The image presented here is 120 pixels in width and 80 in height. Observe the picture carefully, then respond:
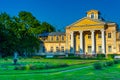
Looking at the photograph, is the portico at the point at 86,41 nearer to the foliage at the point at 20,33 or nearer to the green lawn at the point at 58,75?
the foliage at the point at 20,33

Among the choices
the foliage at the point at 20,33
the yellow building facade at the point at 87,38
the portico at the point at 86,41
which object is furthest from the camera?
the portico at the point at 86,41

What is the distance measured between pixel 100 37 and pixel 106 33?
7.67 feet

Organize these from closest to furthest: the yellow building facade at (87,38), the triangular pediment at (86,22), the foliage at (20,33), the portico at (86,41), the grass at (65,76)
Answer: the grass at (65,76) < the foliage at (20,33) < the yellow building facade at (87,38) < the triangular pediment at (86,22) < the portico at (86,41)

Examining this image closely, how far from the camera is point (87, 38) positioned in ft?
212

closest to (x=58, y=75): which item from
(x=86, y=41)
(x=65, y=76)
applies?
(x=65, y=76)

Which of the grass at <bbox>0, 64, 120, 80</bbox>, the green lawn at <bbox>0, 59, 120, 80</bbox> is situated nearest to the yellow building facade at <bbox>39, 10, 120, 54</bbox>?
the green lawn at <bbox>0, 59, 120, 80</bbox>

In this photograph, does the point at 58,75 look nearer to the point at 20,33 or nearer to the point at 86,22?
the point at 20,33

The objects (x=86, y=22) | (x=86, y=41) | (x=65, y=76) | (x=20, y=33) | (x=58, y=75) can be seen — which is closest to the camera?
(x=65, y=76)

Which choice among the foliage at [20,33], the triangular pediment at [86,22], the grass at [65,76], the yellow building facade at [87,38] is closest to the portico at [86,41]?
the yellow building facade at [87,38]

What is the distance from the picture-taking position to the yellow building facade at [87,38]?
A: 6032 centimetres

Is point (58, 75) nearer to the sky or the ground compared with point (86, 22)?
nearer to the ground

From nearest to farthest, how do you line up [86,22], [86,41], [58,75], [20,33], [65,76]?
1. [65,76]
2. [58,75]
3. [20,33]
4. [86,22]
5. [86,41]

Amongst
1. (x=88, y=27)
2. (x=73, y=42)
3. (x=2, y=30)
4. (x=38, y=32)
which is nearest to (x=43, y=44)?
(x=38, y=32)

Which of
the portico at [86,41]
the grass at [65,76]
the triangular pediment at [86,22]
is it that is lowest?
the grass at [65,76]
